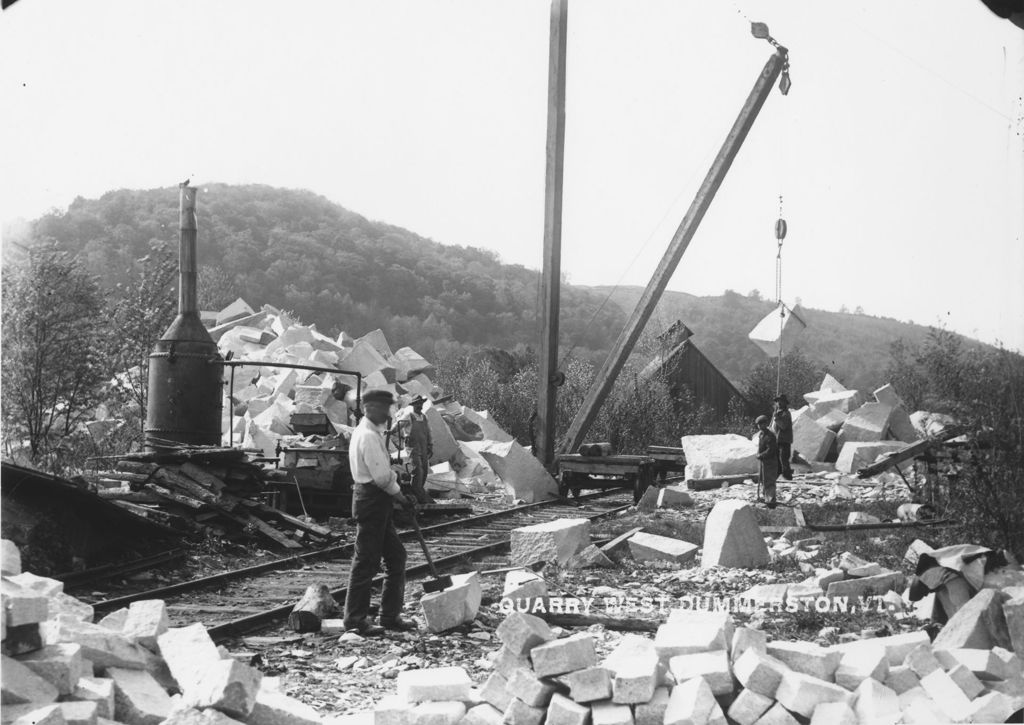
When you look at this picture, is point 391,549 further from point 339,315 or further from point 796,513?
point 339,315

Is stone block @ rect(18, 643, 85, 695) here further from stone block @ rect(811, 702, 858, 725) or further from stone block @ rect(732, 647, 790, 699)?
stone block @ rect(811, 702, 858, 725)

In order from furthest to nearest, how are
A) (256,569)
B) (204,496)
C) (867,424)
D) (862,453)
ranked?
(867,424)
(862,453)
(204,496)
(256,569)

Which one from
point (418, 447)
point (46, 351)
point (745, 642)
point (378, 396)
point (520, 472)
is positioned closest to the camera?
point (745, 642)

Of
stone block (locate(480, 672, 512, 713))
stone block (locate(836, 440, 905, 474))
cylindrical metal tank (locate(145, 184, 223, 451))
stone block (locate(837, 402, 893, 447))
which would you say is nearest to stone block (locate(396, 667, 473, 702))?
stone block (locate(480, 672, 512, 713))

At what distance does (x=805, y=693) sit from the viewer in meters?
4.52

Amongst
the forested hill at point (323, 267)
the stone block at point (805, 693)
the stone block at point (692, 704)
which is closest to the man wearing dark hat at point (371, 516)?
the stone block at point (692, 704)

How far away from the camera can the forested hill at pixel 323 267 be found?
176ft

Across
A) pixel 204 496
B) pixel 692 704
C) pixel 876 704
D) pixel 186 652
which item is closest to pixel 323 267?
pixel 204 496

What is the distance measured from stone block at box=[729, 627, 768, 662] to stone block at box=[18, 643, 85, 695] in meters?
3.05

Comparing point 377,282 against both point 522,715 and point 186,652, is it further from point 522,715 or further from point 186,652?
point 522,715

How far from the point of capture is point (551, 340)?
58.3 feet

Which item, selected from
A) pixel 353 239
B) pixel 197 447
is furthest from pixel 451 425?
pixel 353 239

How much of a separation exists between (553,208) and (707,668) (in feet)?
44.7

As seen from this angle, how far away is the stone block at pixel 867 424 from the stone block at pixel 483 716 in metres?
20.4
